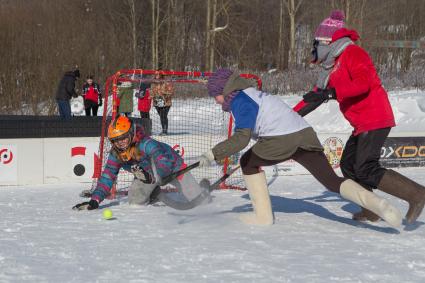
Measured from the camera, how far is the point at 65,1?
30719 millimetres

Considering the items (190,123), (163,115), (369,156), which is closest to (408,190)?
(369,156)

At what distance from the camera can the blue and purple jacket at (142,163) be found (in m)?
5.97

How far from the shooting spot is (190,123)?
10.4m

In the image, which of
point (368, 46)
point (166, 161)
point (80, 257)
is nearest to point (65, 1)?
point (368, 46)

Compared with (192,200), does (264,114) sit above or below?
above

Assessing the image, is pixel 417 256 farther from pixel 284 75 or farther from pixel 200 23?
pixel 200 23

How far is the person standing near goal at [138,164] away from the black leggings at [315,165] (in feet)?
4.24

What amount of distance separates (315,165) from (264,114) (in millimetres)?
539

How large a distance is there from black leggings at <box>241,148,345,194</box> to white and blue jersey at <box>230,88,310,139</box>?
0.20 metres

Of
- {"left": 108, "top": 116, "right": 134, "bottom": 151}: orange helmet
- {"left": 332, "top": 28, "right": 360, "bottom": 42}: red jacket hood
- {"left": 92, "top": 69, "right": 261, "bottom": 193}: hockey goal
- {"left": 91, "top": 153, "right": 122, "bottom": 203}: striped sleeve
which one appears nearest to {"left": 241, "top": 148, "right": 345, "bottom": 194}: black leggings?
{"left": 332, "top": 28, "right": 360, "bottom": 42}: red jacket hood

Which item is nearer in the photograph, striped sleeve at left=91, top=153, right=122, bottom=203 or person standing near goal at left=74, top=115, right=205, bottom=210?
person standing near goal at left=74, top=115, right=205, bottom=210

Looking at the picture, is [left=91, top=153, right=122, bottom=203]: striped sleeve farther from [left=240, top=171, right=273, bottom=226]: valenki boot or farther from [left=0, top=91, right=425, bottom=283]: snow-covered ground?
[left=240, top=171, right=273, bottom=226]: valenki boot

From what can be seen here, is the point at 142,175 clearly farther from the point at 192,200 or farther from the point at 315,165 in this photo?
the point at 315,165

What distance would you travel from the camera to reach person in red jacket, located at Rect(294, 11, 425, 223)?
4727 millimetres
